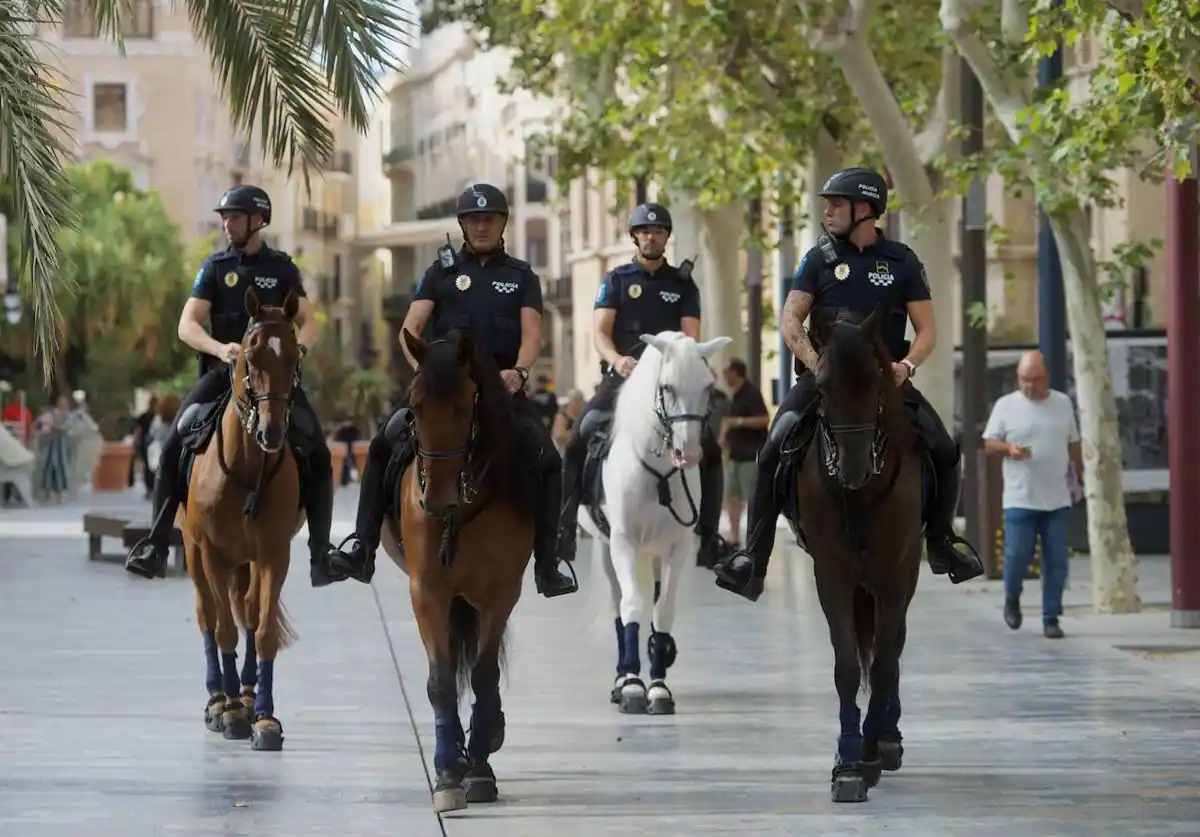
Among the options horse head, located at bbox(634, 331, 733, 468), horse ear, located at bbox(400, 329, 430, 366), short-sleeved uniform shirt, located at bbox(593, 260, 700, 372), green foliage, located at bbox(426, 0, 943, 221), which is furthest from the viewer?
green foliage, located at bbox(426, 0, 943, 221)

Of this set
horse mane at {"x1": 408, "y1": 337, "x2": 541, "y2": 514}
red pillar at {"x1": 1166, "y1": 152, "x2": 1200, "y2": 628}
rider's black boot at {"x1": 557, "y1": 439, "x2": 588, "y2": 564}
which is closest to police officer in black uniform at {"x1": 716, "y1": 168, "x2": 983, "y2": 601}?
horse mane at {"x1": 408, "y1": 337, "x2": 541, "y2": 514}

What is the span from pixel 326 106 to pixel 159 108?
86.6 metres

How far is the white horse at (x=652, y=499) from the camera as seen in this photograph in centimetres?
1518

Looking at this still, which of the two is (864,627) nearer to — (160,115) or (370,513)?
(370,513)

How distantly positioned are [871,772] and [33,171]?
6128 mm

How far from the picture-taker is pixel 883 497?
1219 cm

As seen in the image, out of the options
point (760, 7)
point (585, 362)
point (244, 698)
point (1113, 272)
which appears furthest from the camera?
point (585, 362)

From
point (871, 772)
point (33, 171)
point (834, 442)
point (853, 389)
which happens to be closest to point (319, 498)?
point (33, 171)

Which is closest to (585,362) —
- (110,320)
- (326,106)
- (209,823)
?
(110,320)

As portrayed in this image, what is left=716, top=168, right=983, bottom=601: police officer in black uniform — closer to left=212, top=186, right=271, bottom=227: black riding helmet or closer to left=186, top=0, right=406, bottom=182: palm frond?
left=212, top=186, right=271, bottom=227: black riding helmet

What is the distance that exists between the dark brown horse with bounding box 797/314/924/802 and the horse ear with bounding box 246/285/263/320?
269 cm

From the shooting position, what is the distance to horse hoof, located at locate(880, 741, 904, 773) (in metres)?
12.7

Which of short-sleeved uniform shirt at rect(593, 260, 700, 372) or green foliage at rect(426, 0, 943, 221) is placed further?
green foliage at rect(426, 0, 943, 221)

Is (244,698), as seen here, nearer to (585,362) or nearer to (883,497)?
(883,497)
